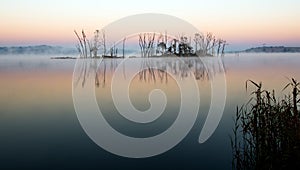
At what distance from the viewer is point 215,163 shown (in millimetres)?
5250

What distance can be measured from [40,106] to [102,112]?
2.09m

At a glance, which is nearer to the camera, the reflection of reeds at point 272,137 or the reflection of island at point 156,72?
the reflection of reeds at point 272,137

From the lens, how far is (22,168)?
500 cm

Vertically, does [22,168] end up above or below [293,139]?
below

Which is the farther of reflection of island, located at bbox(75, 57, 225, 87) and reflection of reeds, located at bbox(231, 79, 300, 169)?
reflection of island, located at bbox(75, 57, 225, 87)

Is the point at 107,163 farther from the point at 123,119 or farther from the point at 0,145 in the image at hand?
the point at 123,119

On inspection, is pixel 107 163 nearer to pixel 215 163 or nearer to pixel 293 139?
pixel 215 163

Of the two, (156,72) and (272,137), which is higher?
(272,137)

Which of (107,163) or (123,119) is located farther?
(123,119)

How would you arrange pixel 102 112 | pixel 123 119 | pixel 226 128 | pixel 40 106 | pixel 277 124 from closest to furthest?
pixel 277 124
pixel 226 128
pixel 123 119
pixel 102 112
pixel 40 106

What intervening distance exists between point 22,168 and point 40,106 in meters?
4.87

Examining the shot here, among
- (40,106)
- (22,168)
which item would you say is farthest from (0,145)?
(40,106)

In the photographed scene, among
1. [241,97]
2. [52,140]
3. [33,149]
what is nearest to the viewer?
[33,149]

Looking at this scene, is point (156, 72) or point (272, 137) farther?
point (156, 72)
